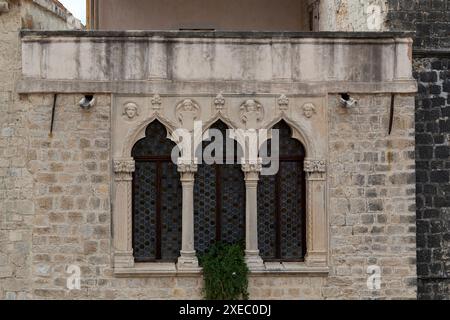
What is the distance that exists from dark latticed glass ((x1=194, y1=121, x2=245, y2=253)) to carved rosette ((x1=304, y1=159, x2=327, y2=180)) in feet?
2.90

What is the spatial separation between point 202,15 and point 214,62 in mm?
6142

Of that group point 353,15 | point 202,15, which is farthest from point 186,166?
point 202,15

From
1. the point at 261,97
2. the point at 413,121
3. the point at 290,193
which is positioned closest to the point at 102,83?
the point at 261,97

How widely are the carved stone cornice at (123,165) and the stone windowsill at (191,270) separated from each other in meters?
1.24

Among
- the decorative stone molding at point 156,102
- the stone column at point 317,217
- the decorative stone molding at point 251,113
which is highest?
the decorative stone molding at point 156,102

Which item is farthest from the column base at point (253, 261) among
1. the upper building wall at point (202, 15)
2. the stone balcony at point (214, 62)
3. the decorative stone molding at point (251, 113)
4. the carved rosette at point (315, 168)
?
the upper building wall at point (202, 15)

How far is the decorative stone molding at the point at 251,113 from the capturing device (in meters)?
10.1

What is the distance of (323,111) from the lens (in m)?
10.2

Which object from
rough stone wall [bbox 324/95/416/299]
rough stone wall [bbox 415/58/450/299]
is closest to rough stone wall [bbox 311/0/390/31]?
rough stone wall [bbox 415/58/450/299]

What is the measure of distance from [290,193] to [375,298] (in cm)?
176

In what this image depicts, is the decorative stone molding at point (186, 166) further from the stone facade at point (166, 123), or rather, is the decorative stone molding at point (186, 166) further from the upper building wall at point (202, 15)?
the upper building wall at point (202, 15)

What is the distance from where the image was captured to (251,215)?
1023 cm

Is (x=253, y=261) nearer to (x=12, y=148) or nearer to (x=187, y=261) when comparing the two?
(x=187, y=261)
